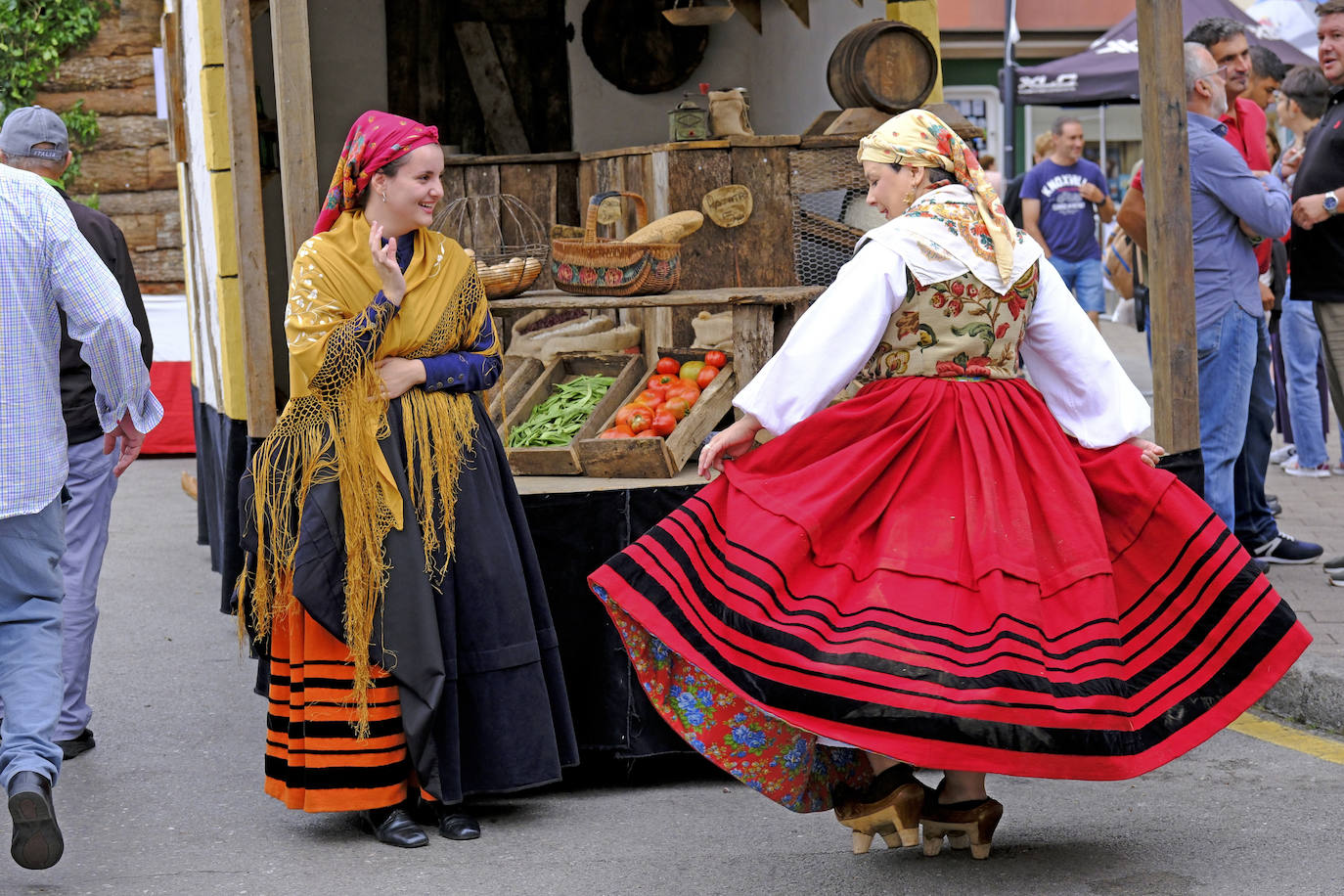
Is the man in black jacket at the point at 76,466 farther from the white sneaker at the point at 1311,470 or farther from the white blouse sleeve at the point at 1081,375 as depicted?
the white sneaker at the point at 1311,470

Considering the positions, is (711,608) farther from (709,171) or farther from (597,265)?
(709,171)

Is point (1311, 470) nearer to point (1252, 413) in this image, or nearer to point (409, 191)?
point (1252, 413)

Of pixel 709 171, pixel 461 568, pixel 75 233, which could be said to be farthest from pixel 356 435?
pixel 709 171

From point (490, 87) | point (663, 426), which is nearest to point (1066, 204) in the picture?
point (490, 87)

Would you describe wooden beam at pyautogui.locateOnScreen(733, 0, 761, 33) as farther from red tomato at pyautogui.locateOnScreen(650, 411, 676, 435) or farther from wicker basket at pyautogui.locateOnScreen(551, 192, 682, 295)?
red tomato at pyautogui.locateOnScreen(650, 411, 676, 435)

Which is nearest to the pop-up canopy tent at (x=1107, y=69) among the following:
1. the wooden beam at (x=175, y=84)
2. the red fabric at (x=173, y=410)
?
the wooden beam at (x=175, y=84)

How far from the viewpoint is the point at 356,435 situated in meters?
4.10

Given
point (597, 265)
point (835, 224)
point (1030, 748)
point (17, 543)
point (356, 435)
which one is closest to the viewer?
point (1030, 748)

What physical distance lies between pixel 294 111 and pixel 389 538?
1426 millimetres

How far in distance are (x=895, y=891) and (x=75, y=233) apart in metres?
2.53

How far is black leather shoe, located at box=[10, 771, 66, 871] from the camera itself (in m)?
3.54

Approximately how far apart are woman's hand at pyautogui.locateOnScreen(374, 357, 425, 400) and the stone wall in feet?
30.4

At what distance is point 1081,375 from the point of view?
12.8ft

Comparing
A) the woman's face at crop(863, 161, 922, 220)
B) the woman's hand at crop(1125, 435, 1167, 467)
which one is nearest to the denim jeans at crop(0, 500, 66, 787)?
the woman's face at crop(863, 161, 922, 220)
